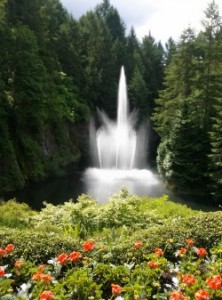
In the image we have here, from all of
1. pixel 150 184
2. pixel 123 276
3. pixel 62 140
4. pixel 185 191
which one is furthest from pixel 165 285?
pixel 62 140

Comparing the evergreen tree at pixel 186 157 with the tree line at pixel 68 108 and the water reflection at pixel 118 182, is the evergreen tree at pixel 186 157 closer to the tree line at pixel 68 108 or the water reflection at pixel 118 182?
the tree line at pixel 68 108

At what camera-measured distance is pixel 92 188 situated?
26141 millimetres

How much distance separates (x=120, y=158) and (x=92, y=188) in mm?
12574

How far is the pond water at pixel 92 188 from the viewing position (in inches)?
915

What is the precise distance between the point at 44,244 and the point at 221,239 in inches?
99.9

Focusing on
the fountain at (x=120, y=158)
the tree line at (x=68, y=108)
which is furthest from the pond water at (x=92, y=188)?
the tree line at (x=68, y=108)

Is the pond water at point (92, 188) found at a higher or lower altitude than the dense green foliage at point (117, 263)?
lower

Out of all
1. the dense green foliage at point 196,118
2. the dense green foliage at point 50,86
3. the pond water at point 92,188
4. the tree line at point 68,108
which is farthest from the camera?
the dense green foliage at point 50,86

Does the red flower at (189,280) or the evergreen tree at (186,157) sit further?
the evergreen tree at (186,157)

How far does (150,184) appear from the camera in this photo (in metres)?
28.1

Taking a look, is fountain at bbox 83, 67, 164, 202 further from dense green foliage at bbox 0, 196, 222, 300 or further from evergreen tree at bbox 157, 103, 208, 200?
dense green foliage at bbox 0, 196, 222, 300

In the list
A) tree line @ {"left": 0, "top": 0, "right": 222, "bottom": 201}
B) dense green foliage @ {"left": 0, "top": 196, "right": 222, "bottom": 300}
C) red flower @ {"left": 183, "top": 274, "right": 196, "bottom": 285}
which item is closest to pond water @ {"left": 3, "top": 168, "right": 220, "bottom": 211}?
tree line @ {"left": 0, "top": 0, "right": 222, "bottom": 201}

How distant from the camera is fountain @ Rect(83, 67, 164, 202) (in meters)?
26.5

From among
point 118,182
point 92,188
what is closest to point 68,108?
point 118,182
